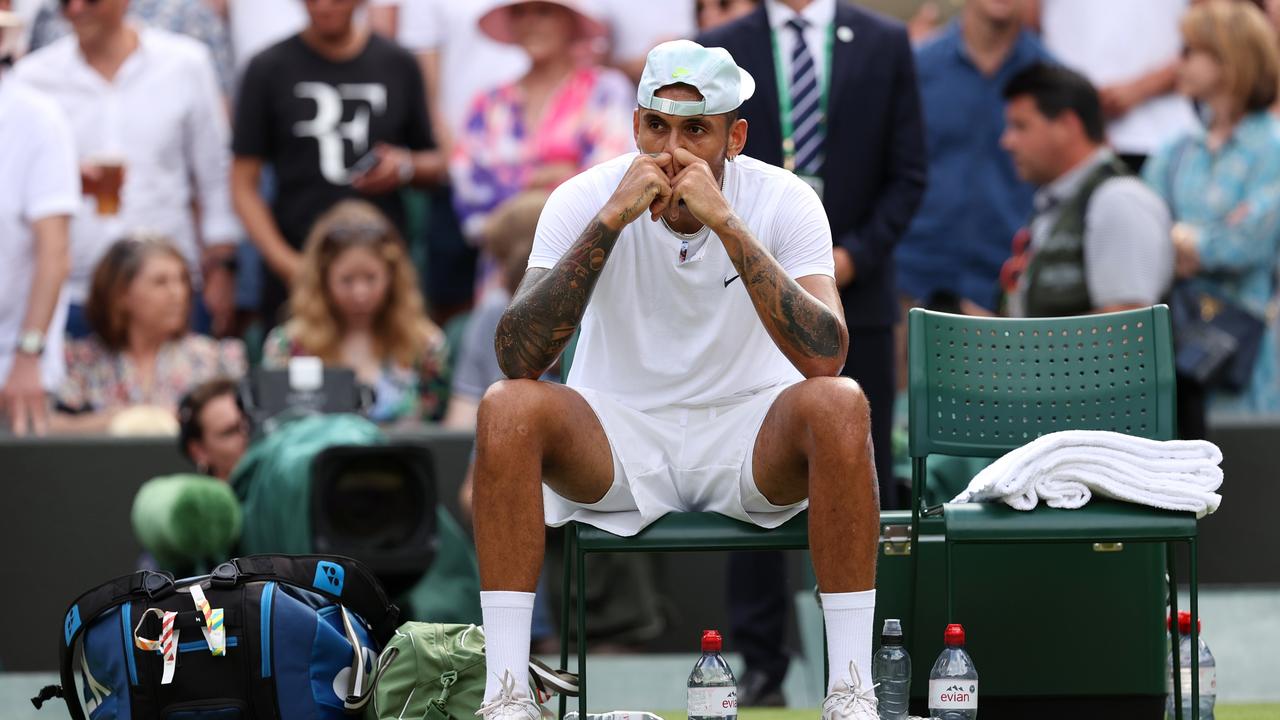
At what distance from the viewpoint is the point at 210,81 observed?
7.43 metres

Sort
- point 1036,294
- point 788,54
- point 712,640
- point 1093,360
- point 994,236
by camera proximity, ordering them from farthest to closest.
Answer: point 994,236
point 1036,294
point 788,54
point 1093,360
point 712,640

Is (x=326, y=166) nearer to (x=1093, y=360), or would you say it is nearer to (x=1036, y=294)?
(x=1036, y=294)

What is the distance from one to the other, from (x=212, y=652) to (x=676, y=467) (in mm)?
1051

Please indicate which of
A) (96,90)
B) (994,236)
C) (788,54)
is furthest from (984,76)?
(96,90)

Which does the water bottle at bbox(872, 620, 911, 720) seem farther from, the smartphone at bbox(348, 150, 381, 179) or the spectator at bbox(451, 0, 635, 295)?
the smartphone at bbox(348, 150, 381, 179)

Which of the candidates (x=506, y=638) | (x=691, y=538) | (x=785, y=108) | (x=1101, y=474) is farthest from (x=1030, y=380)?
(x=506, y=638)

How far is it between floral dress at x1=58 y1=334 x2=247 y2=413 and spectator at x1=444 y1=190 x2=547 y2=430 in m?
0.76

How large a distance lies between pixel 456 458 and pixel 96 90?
6.83 feet

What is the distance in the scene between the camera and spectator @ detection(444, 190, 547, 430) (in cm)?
657

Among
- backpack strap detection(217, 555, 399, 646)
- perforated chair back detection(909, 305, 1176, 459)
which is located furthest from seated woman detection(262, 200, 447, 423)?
perforated chair back detection(909, 305, 1176, 459)

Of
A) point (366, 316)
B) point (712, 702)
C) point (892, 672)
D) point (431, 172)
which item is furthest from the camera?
point (431, 172)

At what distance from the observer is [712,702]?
4070 millimetres

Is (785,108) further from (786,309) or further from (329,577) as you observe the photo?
(329,577)

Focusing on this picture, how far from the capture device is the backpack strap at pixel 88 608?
13.9 ft
